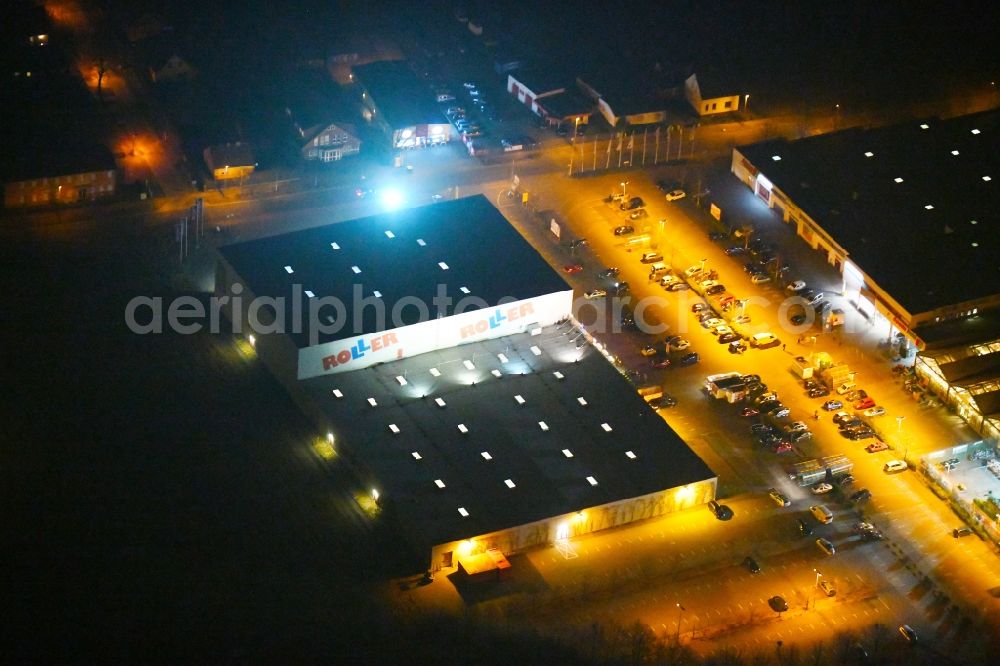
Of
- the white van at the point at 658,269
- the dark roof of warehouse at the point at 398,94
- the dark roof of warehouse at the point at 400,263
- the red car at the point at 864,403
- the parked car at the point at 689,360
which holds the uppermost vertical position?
the dark roof of warehouse at the point at 398,94

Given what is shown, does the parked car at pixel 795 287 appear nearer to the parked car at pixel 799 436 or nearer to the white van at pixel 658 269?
the white van at pixel 658 269

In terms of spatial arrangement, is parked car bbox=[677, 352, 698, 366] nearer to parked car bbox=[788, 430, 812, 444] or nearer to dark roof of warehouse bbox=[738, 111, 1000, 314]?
parked car bbox=[788, 430, 812, 444]

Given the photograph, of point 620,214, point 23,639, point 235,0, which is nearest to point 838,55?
point 620,214

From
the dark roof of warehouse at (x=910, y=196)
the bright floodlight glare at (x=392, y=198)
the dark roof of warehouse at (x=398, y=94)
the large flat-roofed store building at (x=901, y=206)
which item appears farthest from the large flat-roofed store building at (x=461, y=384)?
the dark roof of warehouse at (x=910, y=196)

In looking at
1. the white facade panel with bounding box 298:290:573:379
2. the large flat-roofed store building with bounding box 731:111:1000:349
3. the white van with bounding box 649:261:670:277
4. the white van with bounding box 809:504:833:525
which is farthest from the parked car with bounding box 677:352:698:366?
the white van with bounding box 809:504:833:525

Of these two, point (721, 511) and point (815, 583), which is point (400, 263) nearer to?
point (721, 511)

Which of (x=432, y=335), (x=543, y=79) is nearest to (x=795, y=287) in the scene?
(x=432, y=335)
